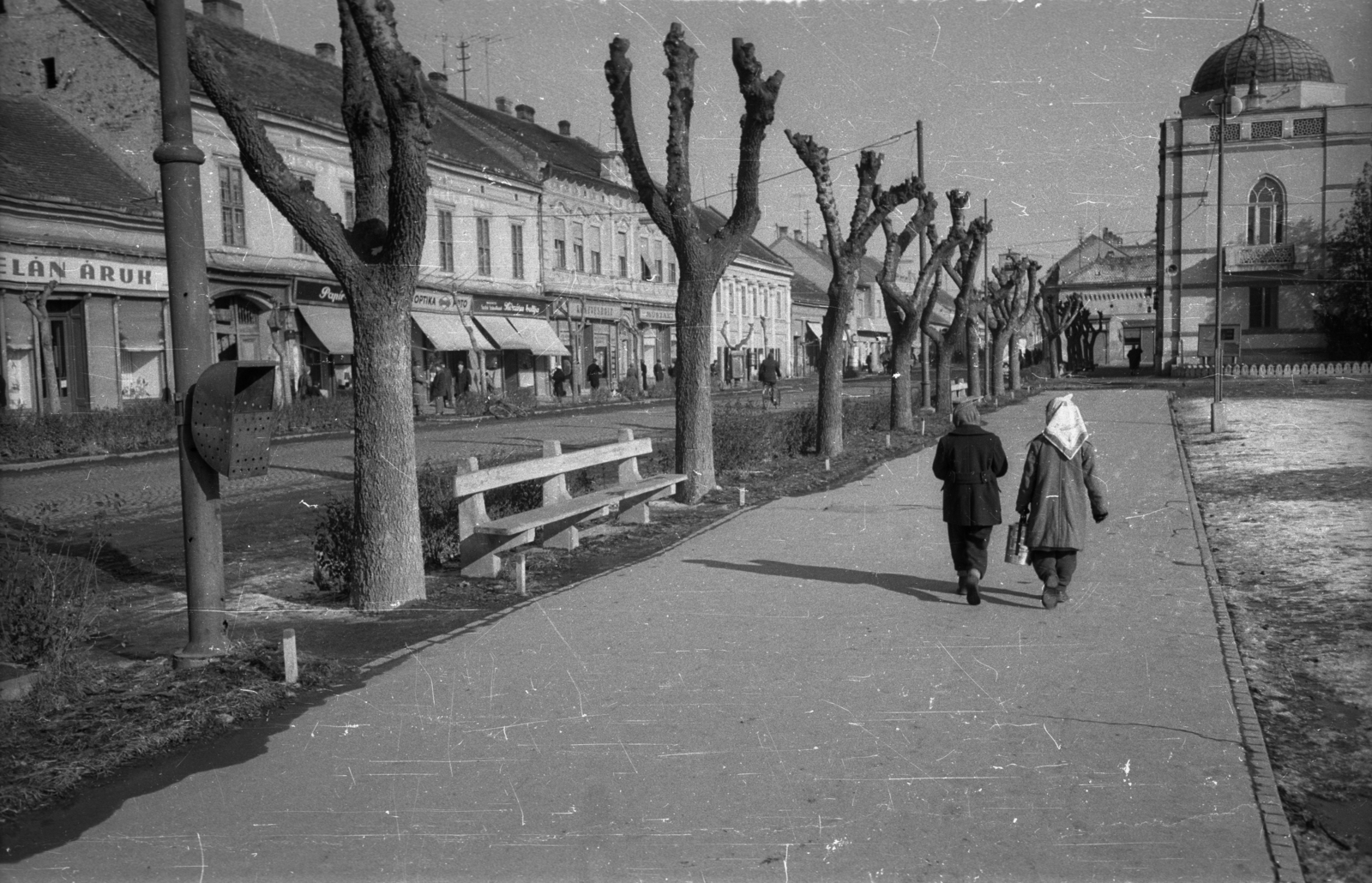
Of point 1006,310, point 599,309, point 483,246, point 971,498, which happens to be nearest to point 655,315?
point 599,309

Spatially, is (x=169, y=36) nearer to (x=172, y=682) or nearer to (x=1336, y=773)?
(x=172, y=682)

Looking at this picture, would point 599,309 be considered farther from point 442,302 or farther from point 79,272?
point 79,272

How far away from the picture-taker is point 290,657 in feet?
20.9

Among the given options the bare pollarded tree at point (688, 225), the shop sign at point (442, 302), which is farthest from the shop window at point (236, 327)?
the bare pollarded tree at point (688, 225)

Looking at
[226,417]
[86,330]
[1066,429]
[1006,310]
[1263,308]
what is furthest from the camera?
[1263,308]

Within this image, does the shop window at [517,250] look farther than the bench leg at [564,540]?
Yes

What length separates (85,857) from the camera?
4332 mm

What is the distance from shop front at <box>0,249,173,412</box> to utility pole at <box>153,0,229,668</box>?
735 inches

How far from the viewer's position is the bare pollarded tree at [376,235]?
7.81 metres

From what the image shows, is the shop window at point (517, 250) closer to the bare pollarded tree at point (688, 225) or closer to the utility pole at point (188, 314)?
the bare pollarded tree at point (688, 225)

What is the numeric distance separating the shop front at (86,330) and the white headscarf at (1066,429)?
20.8m

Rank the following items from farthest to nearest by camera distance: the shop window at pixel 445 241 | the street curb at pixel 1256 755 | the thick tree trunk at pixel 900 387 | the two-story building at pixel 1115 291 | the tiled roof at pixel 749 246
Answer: the two-story building at pixel 1115 291, the tiled roof at pixel 749 246, the shop window at pixel 445 241, the thick tree trunk at pixel 900 387, the street curb at pixel 1256 755

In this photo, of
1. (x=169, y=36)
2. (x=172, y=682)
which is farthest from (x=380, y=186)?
(x=172, y=682)

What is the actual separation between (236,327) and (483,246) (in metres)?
11.5
